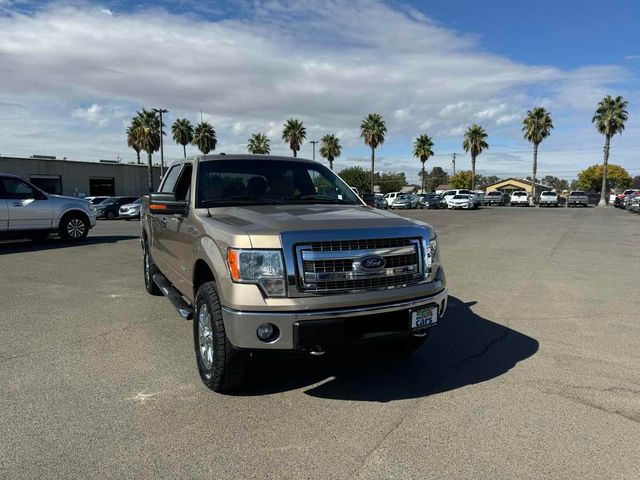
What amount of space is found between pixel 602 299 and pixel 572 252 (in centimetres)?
598

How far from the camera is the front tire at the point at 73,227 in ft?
45.7

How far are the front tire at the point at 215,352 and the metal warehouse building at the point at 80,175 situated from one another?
140ft

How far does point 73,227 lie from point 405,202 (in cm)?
3801

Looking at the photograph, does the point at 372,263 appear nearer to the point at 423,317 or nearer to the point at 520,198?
the point at 423,317

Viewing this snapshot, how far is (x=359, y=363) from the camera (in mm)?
4496

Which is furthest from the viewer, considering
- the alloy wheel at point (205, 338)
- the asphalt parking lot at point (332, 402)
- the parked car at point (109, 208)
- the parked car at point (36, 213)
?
the parked car at point (109, 208)

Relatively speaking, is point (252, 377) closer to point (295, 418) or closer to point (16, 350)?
point (295, 418)

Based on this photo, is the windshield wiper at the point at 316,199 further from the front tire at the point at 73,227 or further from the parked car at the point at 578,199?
the parked car at the point at 578,199

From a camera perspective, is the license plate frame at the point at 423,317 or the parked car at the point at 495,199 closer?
the license plate frame at the point at 423,317

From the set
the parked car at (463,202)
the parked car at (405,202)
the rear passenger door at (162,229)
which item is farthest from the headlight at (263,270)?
the parked car at (405,202)

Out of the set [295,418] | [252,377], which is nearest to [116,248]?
[252,377]

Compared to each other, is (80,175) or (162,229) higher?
(80,175)

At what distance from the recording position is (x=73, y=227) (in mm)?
14172

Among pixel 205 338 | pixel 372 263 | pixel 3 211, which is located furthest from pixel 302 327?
pixel 3 211
